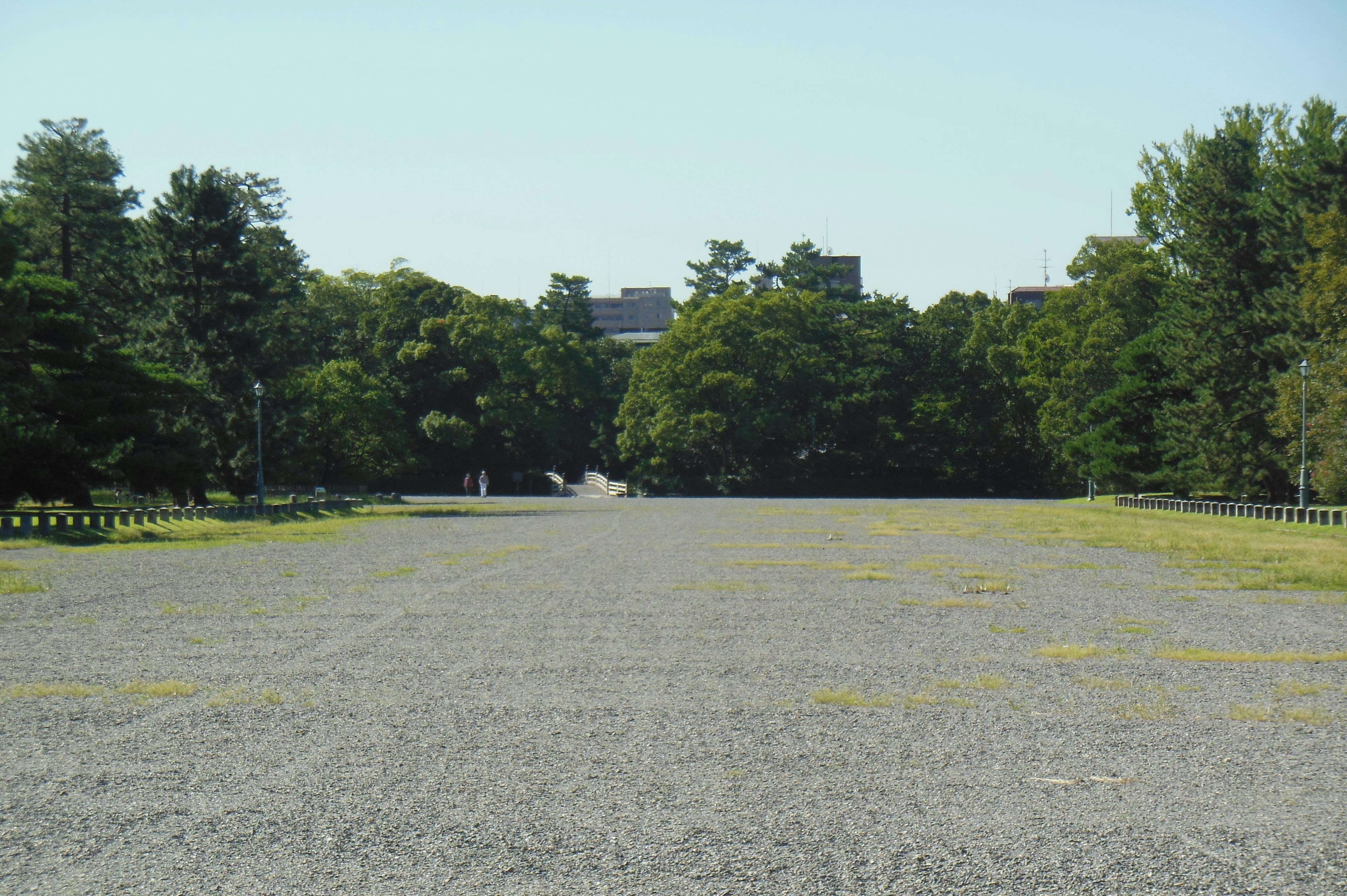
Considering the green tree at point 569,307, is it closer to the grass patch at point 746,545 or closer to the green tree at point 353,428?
the green tree at point 353,428

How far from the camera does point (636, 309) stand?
190 m

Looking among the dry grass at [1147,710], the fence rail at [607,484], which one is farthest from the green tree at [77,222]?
the dry grass at [1147,710]

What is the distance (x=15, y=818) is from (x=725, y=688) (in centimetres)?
438

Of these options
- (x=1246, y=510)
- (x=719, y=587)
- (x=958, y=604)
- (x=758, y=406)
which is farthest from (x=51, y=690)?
(x=758, y=406)

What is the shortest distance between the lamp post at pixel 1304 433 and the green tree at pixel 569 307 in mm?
61379

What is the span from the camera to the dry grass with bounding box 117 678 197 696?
7.75 m

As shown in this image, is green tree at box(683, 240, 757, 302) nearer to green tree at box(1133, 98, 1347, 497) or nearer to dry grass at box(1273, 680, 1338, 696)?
green tree at box(1133, 98, 1347, 497)

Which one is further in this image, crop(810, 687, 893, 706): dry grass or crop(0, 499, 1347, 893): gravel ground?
crop(810, 687, 893, 706): dry grass

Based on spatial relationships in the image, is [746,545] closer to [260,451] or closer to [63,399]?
[63,399]

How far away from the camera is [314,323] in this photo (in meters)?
65.1

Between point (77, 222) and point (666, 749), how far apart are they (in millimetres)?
49130

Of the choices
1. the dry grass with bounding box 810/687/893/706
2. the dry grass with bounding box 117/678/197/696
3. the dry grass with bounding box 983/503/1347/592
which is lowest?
the dry grass with bounding box 983/503/1347/592

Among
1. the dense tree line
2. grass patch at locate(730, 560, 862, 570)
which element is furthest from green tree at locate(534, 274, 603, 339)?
grass patch at locate(730, 560, 862, 570)

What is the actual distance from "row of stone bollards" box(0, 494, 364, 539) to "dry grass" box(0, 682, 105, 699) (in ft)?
64.5
